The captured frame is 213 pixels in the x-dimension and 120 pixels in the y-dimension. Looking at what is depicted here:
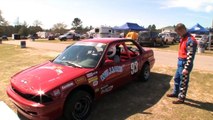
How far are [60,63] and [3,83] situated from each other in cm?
308

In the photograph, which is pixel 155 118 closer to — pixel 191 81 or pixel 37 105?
pixel 37 105

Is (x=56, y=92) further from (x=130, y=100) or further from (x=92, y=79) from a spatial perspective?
(x=130, y=100)

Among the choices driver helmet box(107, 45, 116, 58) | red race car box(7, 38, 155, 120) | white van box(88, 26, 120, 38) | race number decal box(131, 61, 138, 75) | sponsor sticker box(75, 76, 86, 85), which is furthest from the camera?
white van box(88, 26, 120, 38)

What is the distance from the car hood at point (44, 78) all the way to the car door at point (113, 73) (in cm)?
52

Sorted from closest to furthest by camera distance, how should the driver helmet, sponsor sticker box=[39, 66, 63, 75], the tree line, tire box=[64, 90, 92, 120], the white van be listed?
tire box=[64, 90, 92, 120] → sponsor sticker box=[39, 66, 63, 75] → the driver helmet → the white van → the tree line

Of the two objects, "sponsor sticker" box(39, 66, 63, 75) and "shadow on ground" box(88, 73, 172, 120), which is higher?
"sponsor sticker" box(39, 66, 63, 75)

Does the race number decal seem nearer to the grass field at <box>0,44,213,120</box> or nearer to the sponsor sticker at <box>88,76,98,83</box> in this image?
the grass field at <box>0,44,213,120</box>

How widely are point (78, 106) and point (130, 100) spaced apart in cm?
177

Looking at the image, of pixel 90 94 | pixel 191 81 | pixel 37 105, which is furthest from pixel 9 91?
pixel 191 81

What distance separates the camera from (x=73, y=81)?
436 cm

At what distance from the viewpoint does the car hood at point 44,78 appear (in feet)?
13.5

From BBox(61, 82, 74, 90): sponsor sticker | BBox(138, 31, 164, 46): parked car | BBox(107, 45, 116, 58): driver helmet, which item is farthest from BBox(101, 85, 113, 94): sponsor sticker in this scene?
BBox(138, 31, 164, 46): parked car

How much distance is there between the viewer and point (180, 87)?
5.59 m

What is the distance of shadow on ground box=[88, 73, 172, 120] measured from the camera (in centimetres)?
497
